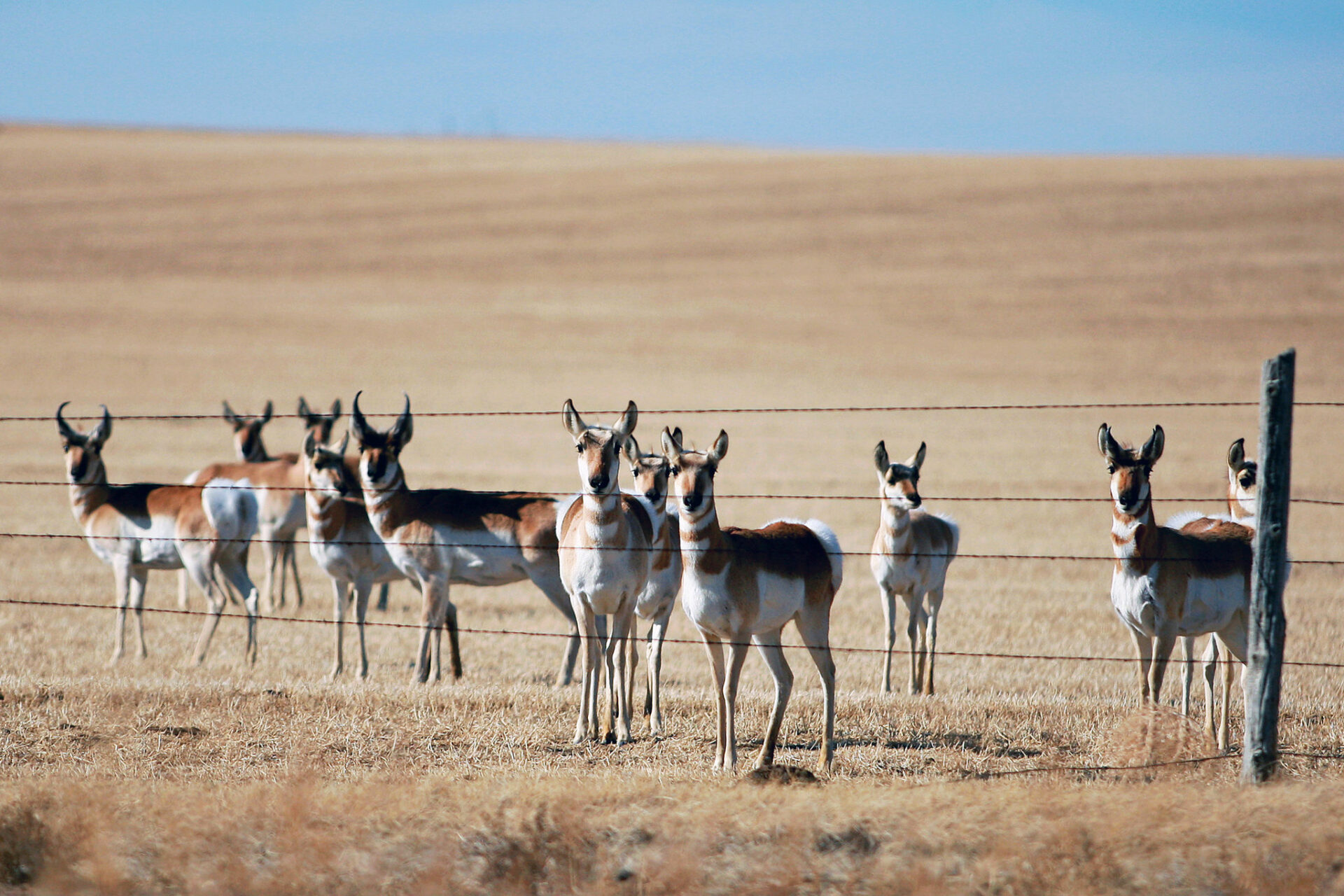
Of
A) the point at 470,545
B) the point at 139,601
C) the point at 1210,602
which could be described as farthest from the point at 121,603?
the point at 1210,602

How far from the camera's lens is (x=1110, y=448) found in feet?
31.3

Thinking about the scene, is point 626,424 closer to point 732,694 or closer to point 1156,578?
point 732,694

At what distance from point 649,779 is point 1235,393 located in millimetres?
32907

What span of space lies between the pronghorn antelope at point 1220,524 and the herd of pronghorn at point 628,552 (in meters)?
0.03

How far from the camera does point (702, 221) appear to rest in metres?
60.3

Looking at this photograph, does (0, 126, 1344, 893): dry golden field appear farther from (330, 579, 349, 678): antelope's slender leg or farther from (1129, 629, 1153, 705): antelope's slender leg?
(330, 579, 349, 678): antelope's slender leg

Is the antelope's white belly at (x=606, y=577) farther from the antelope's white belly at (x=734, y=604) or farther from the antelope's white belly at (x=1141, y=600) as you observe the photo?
the antelope's white belly at (x=1141, y=600)

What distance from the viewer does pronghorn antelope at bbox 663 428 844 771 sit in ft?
27.7

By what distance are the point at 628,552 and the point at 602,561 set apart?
21cm

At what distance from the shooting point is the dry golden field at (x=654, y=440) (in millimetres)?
6109

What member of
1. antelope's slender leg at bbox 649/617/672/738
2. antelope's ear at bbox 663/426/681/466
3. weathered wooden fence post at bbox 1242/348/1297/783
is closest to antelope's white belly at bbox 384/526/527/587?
antelope's slender leg at bbox 649/617/672/738

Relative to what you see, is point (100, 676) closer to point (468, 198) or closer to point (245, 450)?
point (245, 450)

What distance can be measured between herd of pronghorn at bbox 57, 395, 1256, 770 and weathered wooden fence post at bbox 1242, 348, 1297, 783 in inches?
89.7

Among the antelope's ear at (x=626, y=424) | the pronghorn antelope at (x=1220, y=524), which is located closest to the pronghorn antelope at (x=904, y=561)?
the pronghorn antelope at (x=1220, y=524)
